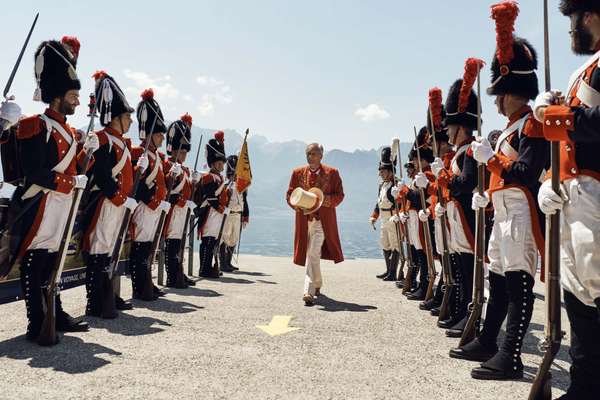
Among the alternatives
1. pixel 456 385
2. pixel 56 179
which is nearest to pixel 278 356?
pixel 456 385

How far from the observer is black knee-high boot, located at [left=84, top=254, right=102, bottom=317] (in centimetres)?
585

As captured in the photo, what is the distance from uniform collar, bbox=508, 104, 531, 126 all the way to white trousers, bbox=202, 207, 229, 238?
7.31m

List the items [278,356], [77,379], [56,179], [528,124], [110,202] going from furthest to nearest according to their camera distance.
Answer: [110,202] < [56,179] < [278,356] < [528,124] < [77,379]

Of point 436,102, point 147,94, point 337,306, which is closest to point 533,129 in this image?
point 436,102

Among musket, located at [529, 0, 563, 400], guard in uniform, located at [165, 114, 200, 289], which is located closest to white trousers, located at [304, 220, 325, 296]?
guard in uniform, located at [165, 114, 200, 289]

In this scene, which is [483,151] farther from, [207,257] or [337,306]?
[207,257]

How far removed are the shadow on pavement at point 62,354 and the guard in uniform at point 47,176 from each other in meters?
0.23

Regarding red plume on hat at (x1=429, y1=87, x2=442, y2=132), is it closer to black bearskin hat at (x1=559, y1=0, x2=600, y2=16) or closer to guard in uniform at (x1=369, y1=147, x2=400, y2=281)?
guard in uniform at (x1=369, y1=147, x2=400, y2=281)

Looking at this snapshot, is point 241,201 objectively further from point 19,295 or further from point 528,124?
point 528,124

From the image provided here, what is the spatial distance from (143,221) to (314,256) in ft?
9.10

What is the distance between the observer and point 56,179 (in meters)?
4.70

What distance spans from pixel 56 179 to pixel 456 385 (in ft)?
13.7

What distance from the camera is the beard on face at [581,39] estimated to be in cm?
280

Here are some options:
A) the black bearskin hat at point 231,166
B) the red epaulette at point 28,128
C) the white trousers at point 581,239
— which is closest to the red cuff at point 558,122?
the white trousers at point 581,239
